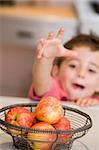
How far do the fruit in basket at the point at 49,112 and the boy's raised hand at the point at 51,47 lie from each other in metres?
0.32

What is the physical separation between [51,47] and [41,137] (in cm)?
46

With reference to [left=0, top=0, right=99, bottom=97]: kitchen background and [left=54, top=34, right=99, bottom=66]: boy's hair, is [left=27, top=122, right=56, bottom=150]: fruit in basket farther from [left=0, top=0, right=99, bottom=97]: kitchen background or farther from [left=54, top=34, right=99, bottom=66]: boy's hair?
[left=0, top=0, right=99, bottom=97]: kitchen background

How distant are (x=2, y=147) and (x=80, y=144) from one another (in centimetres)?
19

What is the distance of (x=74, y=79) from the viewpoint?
5.65 ft

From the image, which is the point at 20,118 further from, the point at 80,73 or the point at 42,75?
the point at 80,73

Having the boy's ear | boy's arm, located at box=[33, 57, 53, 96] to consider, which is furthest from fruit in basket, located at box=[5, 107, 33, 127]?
the boy's ear

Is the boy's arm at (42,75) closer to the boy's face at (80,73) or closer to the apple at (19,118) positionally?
the boy's face at (80,73)

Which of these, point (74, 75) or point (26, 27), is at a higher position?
point (74, 75)

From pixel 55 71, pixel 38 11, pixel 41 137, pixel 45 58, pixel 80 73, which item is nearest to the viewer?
pixel 41 137

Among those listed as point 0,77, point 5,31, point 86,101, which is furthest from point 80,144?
point 0,77

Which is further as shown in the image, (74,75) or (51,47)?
(74,75)

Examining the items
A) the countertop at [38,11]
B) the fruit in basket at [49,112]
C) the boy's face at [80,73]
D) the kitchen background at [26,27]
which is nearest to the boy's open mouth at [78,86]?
the boy's face at [80,73]

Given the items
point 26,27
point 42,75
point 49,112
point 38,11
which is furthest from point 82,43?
point 38,11

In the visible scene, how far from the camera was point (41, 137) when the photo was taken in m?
0.95
